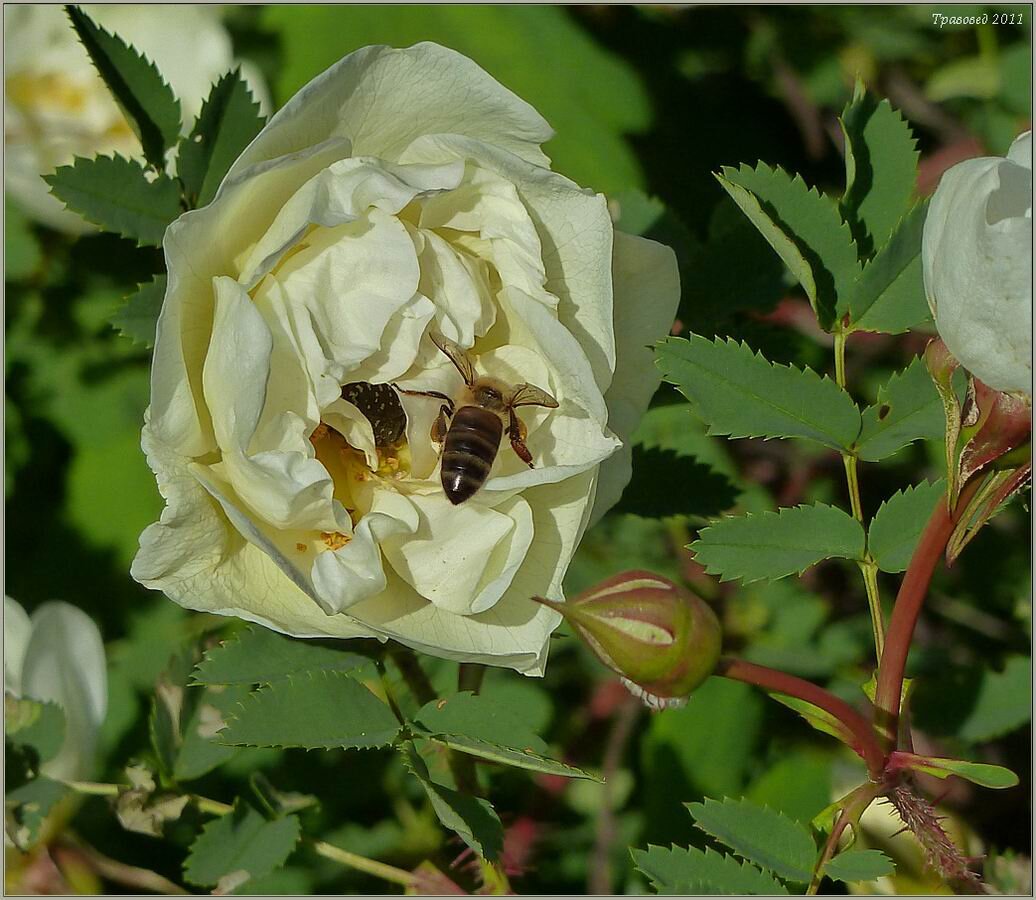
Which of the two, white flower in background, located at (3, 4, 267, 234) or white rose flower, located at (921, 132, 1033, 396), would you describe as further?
white flower in background, located at (3, 4, 267, 234)

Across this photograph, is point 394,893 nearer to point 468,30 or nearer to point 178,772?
point 178,772

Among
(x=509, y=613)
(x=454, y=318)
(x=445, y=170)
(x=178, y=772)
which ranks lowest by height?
(x=178, y=772)

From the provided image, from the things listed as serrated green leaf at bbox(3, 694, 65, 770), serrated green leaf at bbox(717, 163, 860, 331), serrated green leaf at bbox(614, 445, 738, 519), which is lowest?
serrated green leaf at bbox(3, 694, 65, 770)

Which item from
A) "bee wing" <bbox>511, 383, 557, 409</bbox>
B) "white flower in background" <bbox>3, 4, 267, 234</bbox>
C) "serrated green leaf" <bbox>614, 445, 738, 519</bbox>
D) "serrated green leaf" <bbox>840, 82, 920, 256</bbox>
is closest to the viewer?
"bee wing" <bbox>511, 383, 557, 409</bbox>

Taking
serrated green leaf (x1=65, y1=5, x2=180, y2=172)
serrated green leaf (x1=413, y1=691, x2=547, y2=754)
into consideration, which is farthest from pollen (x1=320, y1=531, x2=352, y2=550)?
serrated green leaf (x1=65, y1=5, x2=180, y2=172)

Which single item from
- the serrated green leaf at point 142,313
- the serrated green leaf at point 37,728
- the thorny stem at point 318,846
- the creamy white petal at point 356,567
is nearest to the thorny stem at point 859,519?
the creamy white petal at point 356,567

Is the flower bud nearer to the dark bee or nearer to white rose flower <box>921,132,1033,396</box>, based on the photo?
white rose flower <box>921,132,1033,396</box>

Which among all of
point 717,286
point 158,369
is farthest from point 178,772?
point 717,286

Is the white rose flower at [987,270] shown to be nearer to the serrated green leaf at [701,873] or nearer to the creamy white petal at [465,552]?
the creamy white petal at [465,552]
